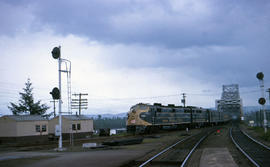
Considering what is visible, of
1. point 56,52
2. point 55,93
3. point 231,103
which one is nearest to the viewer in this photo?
point 55,93

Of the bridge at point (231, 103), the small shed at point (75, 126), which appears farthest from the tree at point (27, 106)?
the bridge at point (231, 103)

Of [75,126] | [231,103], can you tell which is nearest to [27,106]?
[75,126]

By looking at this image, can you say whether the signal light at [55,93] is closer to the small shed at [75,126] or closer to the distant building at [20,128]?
the distant building at [20,128]

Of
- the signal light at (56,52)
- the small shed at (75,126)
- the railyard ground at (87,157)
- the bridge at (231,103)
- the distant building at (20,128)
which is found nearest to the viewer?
the railyard ground at (87,157)

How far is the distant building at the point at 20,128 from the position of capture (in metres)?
34.0

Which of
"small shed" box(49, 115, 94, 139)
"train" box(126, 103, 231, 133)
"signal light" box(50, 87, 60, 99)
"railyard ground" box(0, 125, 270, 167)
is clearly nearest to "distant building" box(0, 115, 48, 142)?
"small shed" box(49, 115, 94, 139)

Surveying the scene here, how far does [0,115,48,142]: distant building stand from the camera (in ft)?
112

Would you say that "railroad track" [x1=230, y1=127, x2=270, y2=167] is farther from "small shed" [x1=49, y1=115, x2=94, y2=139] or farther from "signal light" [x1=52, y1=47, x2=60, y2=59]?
"small shed" [x1=49, y1=115, x2=94, y2=139]

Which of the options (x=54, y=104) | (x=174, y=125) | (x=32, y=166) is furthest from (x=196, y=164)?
(x=54, y=104)

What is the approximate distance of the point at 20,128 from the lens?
3419 cm

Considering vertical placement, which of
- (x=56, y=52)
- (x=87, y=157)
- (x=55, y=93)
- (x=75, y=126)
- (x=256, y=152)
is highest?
(x=56, y=52)

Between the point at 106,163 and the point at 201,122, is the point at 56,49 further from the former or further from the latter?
the point at 201,122

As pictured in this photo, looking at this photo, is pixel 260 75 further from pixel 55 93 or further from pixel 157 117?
pixel 55 93

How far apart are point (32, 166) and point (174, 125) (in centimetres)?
3828
